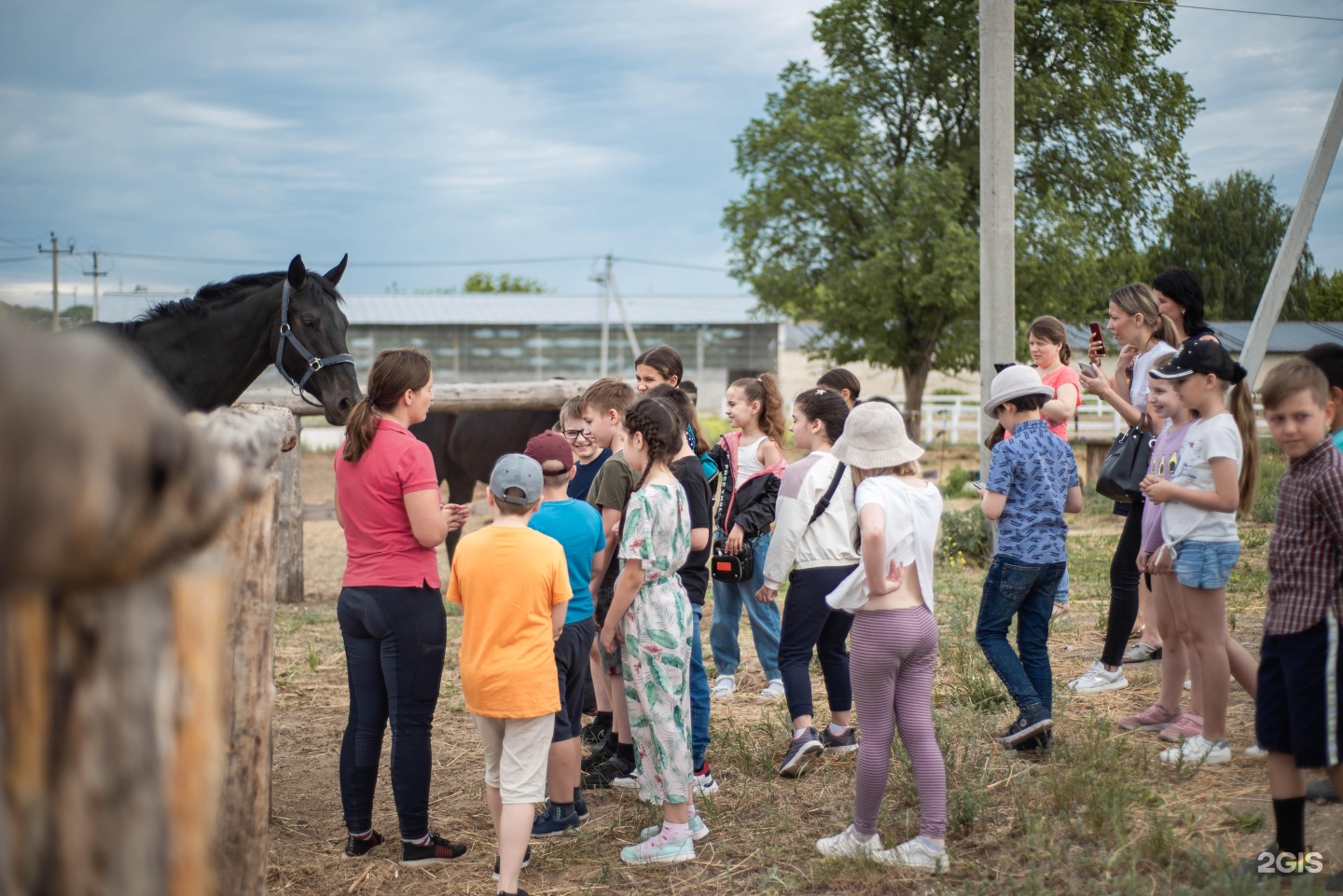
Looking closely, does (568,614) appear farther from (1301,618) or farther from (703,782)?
(1301,618)

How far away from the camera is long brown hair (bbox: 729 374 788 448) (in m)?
5.22

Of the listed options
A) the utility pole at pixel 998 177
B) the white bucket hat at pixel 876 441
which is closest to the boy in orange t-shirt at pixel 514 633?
the white bucket hat at pixel 876 441

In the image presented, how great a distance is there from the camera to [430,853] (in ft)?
12.4

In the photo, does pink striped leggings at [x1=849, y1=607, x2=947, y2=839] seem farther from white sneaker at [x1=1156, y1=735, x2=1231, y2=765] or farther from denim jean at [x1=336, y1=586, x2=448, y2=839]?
denim jean at [x1=336, y1=586, x2=448, y2=839]

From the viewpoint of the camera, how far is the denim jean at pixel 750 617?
5383mm

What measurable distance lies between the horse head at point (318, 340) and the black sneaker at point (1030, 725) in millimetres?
3844

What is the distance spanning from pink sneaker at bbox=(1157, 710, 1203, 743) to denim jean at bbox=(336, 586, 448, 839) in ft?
10.2

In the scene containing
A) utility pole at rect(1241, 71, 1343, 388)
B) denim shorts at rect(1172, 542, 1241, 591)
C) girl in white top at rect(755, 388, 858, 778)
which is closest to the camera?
denim shorts at rect(1172, 542, 1241, 591)

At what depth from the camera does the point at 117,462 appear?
1010 millimetres

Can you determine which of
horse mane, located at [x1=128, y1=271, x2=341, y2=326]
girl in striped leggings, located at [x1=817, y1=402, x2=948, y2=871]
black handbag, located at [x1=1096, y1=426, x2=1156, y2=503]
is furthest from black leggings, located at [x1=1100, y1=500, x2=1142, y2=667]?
horse mane, located at [x1=128, y1=271, x2=341, y2=326]

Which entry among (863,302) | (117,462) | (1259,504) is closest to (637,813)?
(117,462)

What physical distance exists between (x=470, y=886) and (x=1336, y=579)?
306 cm

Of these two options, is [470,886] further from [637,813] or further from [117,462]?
[117,462]

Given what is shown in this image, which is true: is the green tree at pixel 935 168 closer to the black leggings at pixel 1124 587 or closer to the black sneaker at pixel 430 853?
the black leggings at pixel 1124 587
